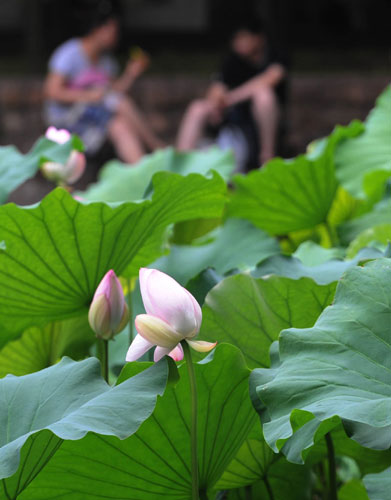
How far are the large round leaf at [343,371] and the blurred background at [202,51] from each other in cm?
571

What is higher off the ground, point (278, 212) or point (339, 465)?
point (278, 212)

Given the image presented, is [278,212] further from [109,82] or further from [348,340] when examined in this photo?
[109,82]

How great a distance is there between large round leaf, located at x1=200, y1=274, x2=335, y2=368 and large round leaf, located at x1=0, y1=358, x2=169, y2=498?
0.13m

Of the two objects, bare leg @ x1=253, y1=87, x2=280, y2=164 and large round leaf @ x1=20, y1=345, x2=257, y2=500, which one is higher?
large round leaf @ x1=20, y1=345, x2=257, y2=500

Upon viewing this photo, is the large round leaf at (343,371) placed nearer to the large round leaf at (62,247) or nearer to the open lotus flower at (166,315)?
the open lotus flower at (166,315)

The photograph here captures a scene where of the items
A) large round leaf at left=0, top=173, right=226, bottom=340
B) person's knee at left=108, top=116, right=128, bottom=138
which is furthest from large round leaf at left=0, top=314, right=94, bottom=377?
person's knee at left=108, top=116, right=128, bottom=138

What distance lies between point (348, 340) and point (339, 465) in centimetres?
55

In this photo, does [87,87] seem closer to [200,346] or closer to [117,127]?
[117,127]

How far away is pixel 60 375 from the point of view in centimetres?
66

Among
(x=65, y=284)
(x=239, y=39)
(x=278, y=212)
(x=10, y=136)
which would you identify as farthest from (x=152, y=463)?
(x=10, y=136)

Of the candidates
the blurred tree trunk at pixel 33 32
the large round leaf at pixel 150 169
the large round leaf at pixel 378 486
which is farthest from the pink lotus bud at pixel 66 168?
the blurred tree trunk at pixel 33 32

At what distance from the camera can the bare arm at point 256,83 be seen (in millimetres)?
5695

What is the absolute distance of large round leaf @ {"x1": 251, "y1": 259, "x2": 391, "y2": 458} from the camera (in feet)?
1.85

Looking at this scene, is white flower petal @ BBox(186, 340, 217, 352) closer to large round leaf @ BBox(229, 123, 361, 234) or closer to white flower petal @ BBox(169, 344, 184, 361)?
white flower petal @ BBox(169, 344, 184, 361)
